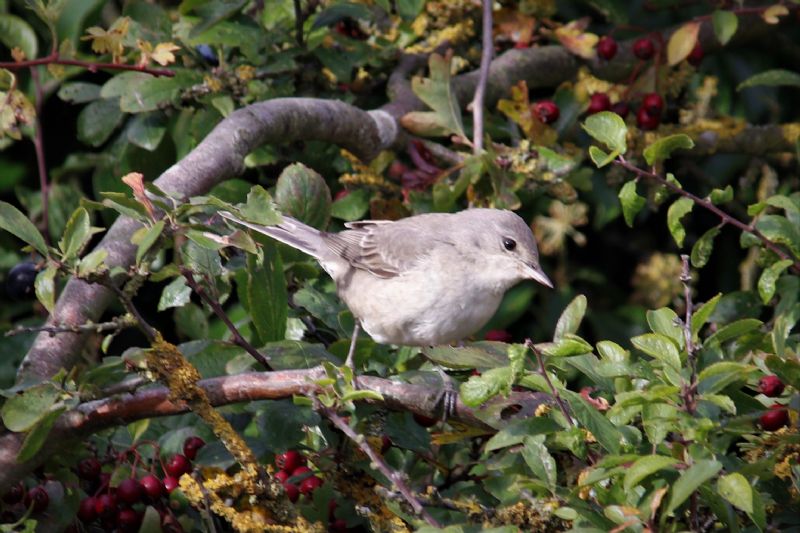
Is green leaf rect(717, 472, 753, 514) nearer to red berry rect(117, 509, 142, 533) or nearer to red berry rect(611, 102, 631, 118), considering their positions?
red berry rect(117, 509, 142, 533)

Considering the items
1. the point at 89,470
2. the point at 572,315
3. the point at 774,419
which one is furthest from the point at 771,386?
the point at 89,470

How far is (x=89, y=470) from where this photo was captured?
9.47 ft

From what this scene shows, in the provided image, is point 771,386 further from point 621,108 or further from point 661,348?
point 621,108

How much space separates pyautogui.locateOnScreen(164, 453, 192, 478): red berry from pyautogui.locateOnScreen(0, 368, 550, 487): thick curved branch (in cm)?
19

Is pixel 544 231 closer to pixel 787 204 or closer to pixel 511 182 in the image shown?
pixel 511 182

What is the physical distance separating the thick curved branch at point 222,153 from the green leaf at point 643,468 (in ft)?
3.98

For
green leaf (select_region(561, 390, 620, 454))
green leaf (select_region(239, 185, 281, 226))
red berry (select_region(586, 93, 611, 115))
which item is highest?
green leaf (select_region(239, 185, 281, 226))

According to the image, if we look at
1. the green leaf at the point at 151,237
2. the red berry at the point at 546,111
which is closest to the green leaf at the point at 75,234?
the green leaf at the point at 151,237

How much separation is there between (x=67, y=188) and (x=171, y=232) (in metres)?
2.02

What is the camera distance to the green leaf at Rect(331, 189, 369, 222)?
151 inches

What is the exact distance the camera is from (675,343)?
2139 mm

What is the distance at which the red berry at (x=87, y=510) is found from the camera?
2779mm

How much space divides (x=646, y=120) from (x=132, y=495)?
8.37 feet

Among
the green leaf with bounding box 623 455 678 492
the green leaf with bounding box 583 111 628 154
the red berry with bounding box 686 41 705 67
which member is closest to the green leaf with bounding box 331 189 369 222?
the green leaf with bounding box 583 111 628 154
